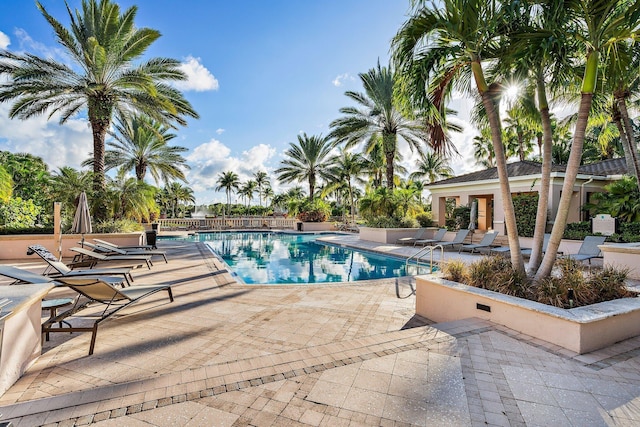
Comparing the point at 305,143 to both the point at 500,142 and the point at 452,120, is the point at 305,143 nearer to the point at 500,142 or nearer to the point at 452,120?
the point at 452,120

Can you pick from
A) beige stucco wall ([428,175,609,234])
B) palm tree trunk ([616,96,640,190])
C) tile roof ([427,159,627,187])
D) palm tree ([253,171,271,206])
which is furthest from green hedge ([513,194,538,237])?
palm tree ([253,171,271,206])

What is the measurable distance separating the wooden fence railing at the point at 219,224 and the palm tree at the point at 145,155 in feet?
21.0

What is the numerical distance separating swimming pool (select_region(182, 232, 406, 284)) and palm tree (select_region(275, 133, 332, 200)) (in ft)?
46.2

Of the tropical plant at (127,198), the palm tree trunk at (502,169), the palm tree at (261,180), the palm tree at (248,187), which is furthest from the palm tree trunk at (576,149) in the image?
the palm tree at (248,187)

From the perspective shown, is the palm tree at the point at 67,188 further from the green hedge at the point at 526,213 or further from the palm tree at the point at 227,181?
the palm tree at the point at 227,181

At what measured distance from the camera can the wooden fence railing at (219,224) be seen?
29.6 metres

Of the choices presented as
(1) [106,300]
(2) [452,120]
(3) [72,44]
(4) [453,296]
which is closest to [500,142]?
(4) [453,296]

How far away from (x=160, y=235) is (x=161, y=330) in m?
22.7

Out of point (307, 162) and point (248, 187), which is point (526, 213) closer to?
point (307, 162)

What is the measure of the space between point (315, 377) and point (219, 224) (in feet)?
97.7

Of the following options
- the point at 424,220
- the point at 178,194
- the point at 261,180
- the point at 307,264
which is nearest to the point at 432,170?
Result: the point at 424,220

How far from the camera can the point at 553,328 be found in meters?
3.82

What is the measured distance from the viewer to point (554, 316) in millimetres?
3791

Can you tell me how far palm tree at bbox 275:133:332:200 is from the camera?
3044 cm
